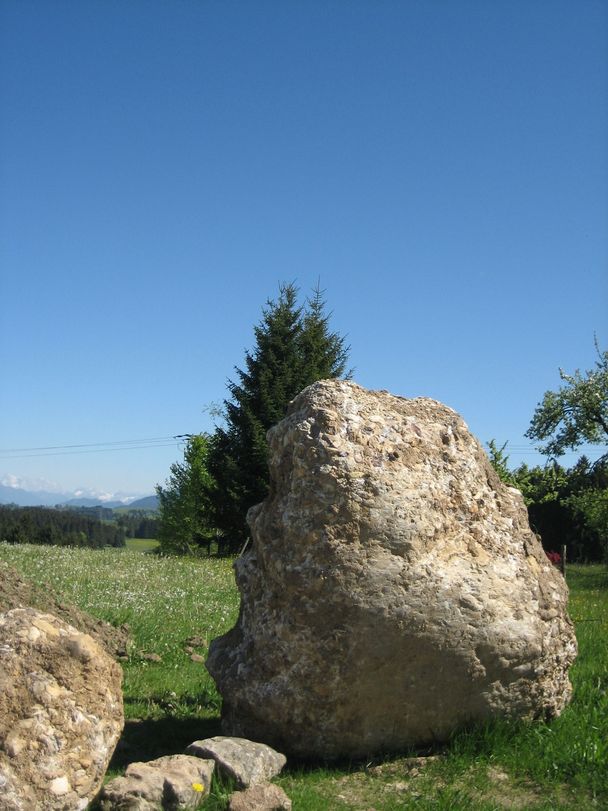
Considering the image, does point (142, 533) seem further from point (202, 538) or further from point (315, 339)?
point (315, 339)

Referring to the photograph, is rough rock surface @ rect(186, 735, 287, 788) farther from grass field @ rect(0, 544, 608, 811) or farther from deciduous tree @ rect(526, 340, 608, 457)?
deciduous tree @ rect(526, 340, 608, 457)

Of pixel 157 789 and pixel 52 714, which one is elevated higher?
pixel 52 714

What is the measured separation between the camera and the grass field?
582cm

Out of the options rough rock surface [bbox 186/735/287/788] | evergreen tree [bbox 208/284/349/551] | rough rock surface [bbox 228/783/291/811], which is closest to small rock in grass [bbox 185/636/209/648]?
rough rock surface [bbox 186/735/287/788]

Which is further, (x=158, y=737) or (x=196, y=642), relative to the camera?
(x=196, y=642)

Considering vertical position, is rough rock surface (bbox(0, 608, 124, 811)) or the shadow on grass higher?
rough rock surface (bbox(0, 608, 124, 811))

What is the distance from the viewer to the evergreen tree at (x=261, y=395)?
32.2 meters

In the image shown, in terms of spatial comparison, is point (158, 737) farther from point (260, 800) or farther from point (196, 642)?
point (196, 642)

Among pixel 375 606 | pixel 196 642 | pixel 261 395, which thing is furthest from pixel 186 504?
pixel 375 606

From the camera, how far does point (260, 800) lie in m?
5.38

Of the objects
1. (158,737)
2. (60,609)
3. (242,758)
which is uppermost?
(60,609)

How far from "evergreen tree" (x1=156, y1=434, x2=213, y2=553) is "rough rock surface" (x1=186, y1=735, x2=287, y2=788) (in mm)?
38568

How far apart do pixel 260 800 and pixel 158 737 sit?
244 cm

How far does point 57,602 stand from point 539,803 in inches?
269
